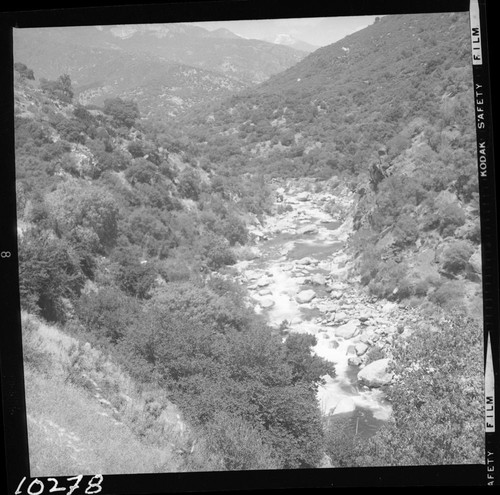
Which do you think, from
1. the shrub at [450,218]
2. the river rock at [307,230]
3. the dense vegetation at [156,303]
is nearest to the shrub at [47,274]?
the dense vegetation at [156,303]

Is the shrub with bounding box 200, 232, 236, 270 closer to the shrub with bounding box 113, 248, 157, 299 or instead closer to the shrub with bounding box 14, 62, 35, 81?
the shrub with bounding box 113, 248, 157, 299

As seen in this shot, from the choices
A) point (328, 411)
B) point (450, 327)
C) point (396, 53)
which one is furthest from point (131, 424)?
point (396, 53)

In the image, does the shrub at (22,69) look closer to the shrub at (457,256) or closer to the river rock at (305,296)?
the river rock at (305,296)

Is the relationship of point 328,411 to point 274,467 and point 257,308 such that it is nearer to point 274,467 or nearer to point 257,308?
point 274,467

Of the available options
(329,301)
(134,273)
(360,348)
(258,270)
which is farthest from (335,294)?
(134,273)

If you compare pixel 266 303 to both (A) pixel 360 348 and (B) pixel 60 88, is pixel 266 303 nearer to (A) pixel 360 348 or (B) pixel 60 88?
(A) pixel 360 348
